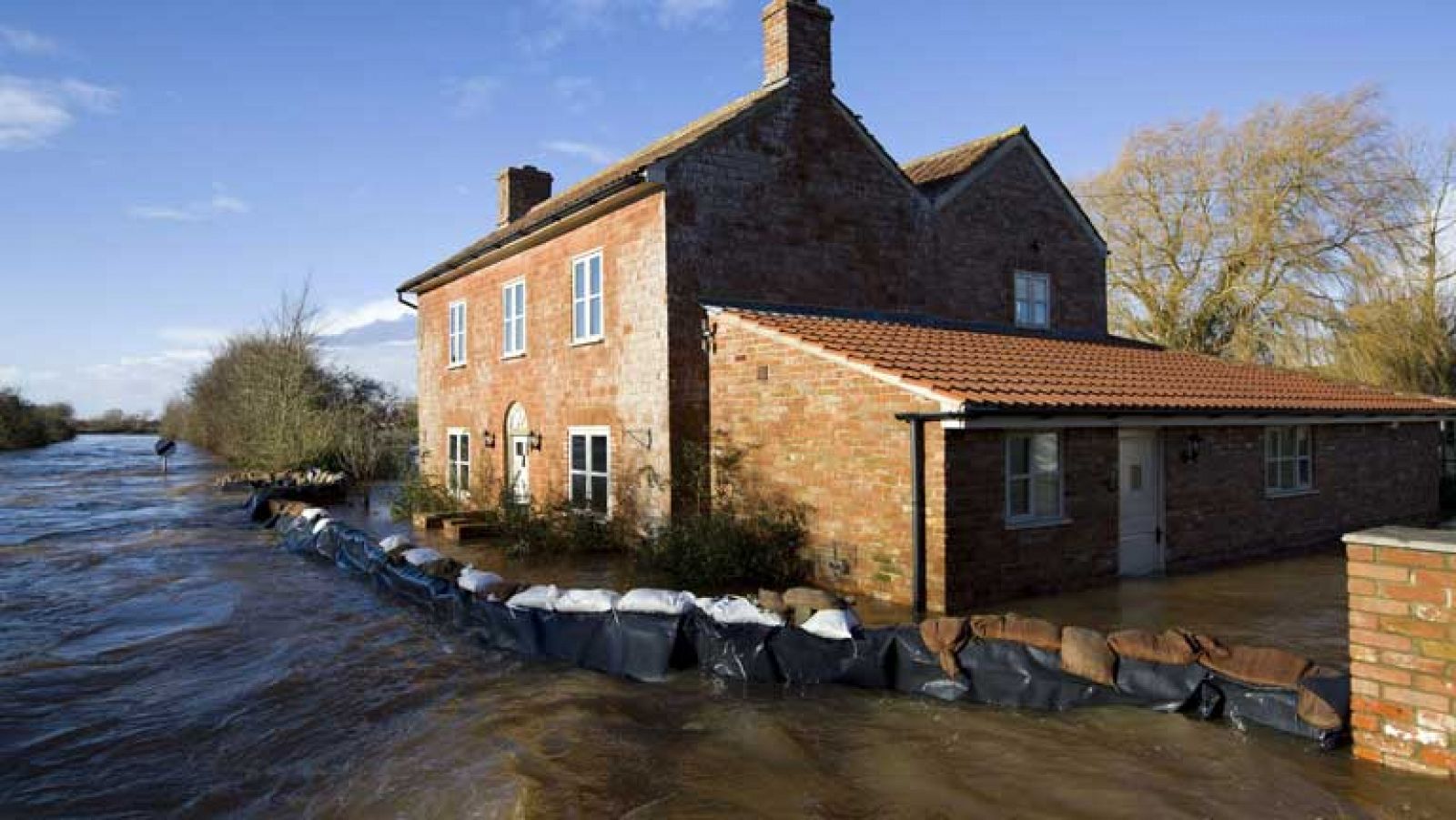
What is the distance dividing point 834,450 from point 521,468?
29.4 feet

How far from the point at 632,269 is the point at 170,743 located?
8.95 metres

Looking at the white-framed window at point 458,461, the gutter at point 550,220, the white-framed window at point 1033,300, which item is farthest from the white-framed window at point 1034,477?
the white-framed window at point 458,461

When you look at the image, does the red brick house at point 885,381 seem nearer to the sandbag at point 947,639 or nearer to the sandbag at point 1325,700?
the sandbag at point 947,639

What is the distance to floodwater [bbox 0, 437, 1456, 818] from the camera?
5.24 meters

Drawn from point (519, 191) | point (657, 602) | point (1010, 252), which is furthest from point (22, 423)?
point (657, 602)

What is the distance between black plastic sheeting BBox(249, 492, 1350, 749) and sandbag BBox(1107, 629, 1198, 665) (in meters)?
0.05

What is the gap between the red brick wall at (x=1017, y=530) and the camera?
9227mm

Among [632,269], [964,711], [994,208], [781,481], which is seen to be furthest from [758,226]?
[964,711]

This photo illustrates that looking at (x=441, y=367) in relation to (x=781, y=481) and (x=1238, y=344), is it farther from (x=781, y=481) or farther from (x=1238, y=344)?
(x=1238, y=344)

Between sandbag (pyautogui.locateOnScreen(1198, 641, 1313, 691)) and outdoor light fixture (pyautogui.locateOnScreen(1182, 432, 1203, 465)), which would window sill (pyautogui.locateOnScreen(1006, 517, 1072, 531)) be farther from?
sandbag (pyautogui.locateOnScreen(1198, 641, 1313, 691))

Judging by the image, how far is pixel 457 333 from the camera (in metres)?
20.8

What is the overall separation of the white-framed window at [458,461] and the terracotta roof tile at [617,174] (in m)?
3.89

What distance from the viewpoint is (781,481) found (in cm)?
1139

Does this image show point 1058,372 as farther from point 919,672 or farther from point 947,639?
point 919,672
